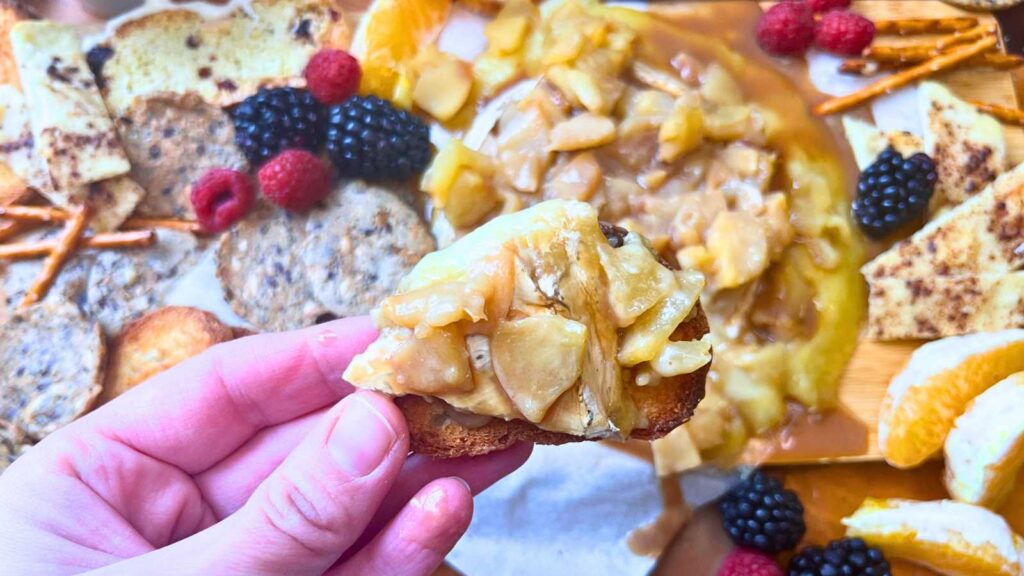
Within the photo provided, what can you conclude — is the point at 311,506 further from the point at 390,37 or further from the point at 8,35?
the point at 8,35

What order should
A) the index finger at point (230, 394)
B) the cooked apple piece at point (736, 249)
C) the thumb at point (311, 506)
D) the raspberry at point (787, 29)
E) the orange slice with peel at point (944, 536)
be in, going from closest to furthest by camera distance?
the thumb at point (311, 506) → the index finger at point (230, 394) → the orange slice with peel at point (944, 536) → the cooked apple piece at point (736, 249) → the raspberry at point (787, 29)

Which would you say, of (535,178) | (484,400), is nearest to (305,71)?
(535,178)

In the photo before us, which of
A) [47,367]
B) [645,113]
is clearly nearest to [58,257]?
[47,367]

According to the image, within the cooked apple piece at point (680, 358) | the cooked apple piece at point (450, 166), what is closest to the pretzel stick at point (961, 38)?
the cooked apple piece at point (450, 166)

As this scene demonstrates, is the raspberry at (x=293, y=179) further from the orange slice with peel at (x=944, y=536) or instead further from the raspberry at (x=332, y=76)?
the orange slice with peel at (x=944, y=536)

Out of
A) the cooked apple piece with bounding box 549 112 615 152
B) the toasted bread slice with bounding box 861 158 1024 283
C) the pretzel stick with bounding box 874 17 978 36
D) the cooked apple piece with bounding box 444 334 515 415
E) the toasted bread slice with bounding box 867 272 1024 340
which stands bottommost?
the toasted bread slice with bounding box 867 272 1024 340

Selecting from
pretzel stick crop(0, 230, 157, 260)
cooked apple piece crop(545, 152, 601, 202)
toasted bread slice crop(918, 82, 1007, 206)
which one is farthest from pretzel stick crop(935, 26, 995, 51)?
pretzel stick crop(0, 230, 157, 260)

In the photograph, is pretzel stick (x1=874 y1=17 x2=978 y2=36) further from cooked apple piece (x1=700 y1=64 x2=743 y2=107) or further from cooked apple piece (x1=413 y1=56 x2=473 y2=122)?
cooked apple piece (x1=413 y1=56 x2=473 y2=122)
